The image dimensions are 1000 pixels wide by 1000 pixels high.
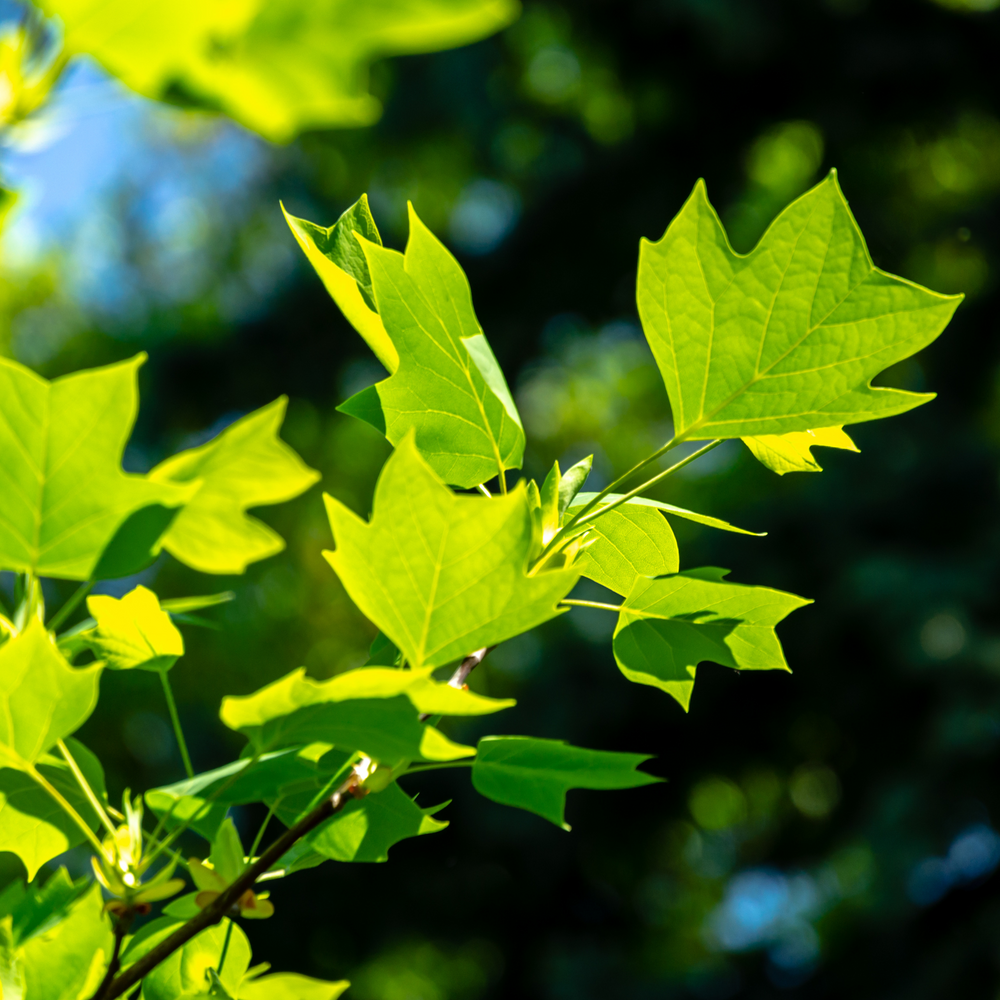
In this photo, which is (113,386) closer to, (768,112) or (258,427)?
(258,427)

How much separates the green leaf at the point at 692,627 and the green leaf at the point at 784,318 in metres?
0.05

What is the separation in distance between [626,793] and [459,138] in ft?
11.7

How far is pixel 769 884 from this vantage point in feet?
14.0

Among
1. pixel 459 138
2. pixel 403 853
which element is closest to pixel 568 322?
pixel 459 138

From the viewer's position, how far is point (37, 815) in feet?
0.85

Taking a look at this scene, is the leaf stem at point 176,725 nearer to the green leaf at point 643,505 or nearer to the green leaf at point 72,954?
the green leaf at point 72,954

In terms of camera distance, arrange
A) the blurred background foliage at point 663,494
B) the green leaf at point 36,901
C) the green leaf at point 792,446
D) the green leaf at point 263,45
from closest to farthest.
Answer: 1. the green leaf at point 263,45
2. the green leaf at point 36,901
3. the green leaf at point 792,446
4. the blurred background foliage at point 663,494

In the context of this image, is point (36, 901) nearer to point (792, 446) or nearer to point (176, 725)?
point (176, 725)

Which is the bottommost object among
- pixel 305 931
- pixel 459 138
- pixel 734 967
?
pixel 305 931

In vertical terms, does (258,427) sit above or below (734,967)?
above

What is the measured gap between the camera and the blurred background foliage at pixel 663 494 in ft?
10.6

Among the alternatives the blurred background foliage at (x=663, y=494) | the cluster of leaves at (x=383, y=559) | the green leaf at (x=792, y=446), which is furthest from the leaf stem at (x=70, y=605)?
the blurred background foliage at (x=663, y=494)

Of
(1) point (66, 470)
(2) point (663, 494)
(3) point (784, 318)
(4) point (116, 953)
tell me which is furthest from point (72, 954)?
(2) point (663, 494)

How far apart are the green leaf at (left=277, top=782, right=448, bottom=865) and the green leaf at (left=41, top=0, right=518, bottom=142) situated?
19 centimetres
